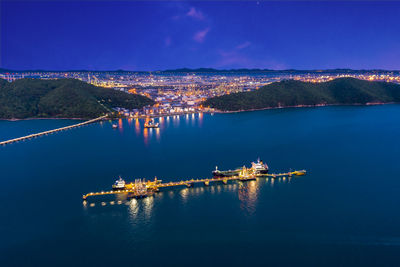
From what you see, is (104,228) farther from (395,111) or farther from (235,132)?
(395,111)

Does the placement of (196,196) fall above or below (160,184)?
below

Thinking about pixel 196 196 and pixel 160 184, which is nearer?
pixel 196 196

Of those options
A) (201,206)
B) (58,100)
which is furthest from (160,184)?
(58,100)

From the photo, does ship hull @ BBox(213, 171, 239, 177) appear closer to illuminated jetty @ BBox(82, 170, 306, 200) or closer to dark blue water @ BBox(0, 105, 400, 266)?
illuminated jetty @ BBox(82, 170, 306, 200)

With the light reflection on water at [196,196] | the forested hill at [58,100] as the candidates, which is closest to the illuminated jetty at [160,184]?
the light reflection on water at [196,196]

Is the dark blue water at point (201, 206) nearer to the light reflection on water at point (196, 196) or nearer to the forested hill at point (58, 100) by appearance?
the light reflection on water at point (196, 196)

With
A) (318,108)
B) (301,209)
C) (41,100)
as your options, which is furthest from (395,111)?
(41,100)

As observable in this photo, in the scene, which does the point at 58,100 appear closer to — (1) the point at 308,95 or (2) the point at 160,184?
(2) the point at 160,184
